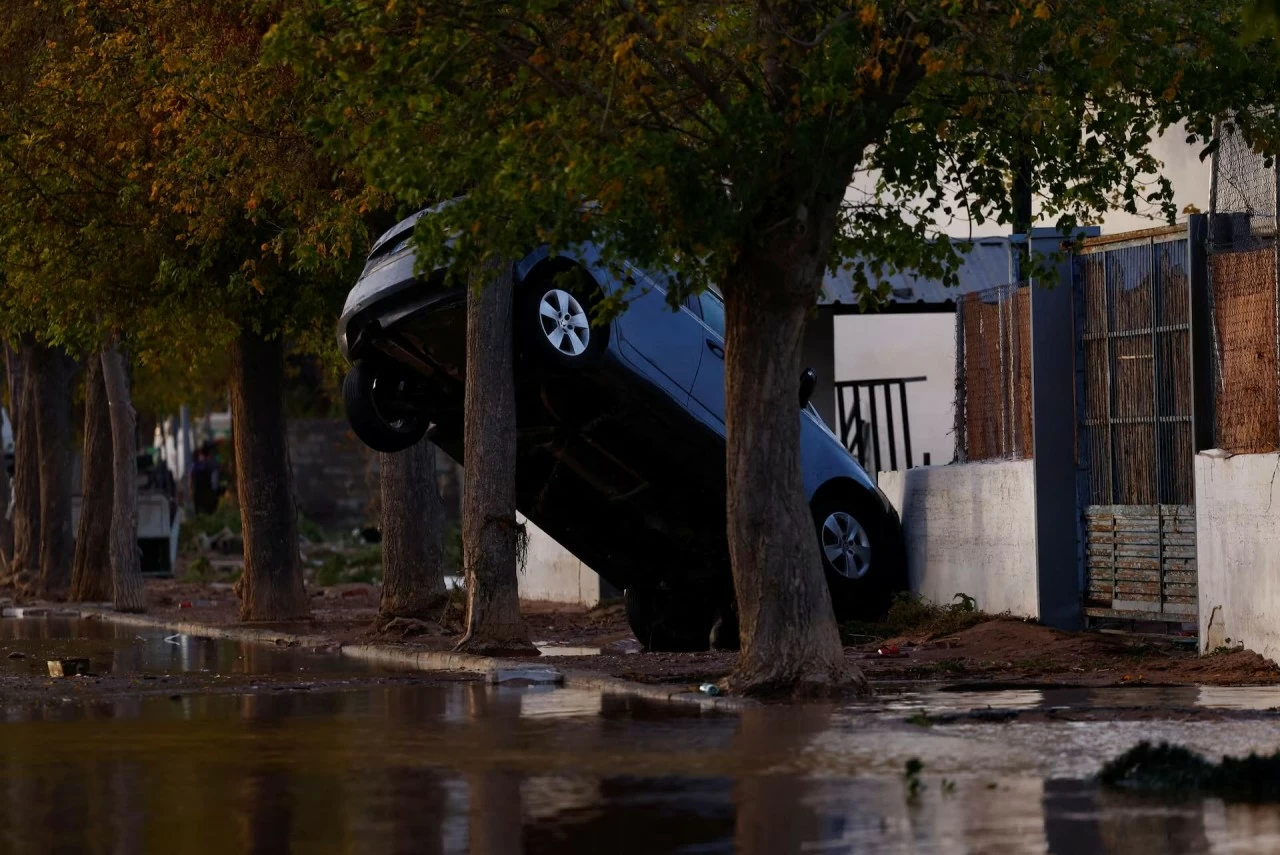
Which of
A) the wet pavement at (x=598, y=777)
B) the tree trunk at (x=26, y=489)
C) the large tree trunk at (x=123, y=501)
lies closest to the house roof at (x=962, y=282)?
the large tree trunk at (x=123, y=501)

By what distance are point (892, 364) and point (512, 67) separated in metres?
16.0

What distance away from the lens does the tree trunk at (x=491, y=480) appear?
17.3 metres

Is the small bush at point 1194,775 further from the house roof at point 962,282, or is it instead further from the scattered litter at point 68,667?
the house roof at point 962,282

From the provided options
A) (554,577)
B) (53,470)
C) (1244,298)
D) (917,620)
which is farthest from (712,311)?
(53,470)

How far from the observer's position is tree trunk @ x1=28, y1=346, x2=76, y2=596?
34.7 meters

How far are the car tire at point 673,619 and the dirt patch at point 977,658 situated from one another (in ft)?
1.25

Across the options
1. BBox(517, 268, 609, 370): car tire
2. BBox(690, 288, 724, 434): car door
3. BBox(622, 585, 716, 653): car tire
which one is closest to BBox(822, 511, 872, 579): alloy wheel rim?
BBox(622, 585, 716, 653): car tire

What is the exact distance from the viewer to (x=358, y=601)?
1256 inches

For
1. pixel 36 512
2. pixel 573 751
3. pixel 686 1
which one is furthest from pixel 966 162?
pixel 36 512

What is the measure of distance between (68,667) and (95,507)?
15.3 metres

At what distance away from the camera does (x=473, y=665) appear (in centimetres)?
1730

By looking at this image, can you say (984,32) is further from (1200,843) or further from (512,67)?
(1200,843)

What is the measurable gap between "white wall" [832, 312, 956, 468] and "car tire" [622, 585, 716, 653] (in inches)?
379

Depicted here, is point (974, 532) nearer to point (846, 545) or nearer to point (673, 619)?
point (846, 545)
